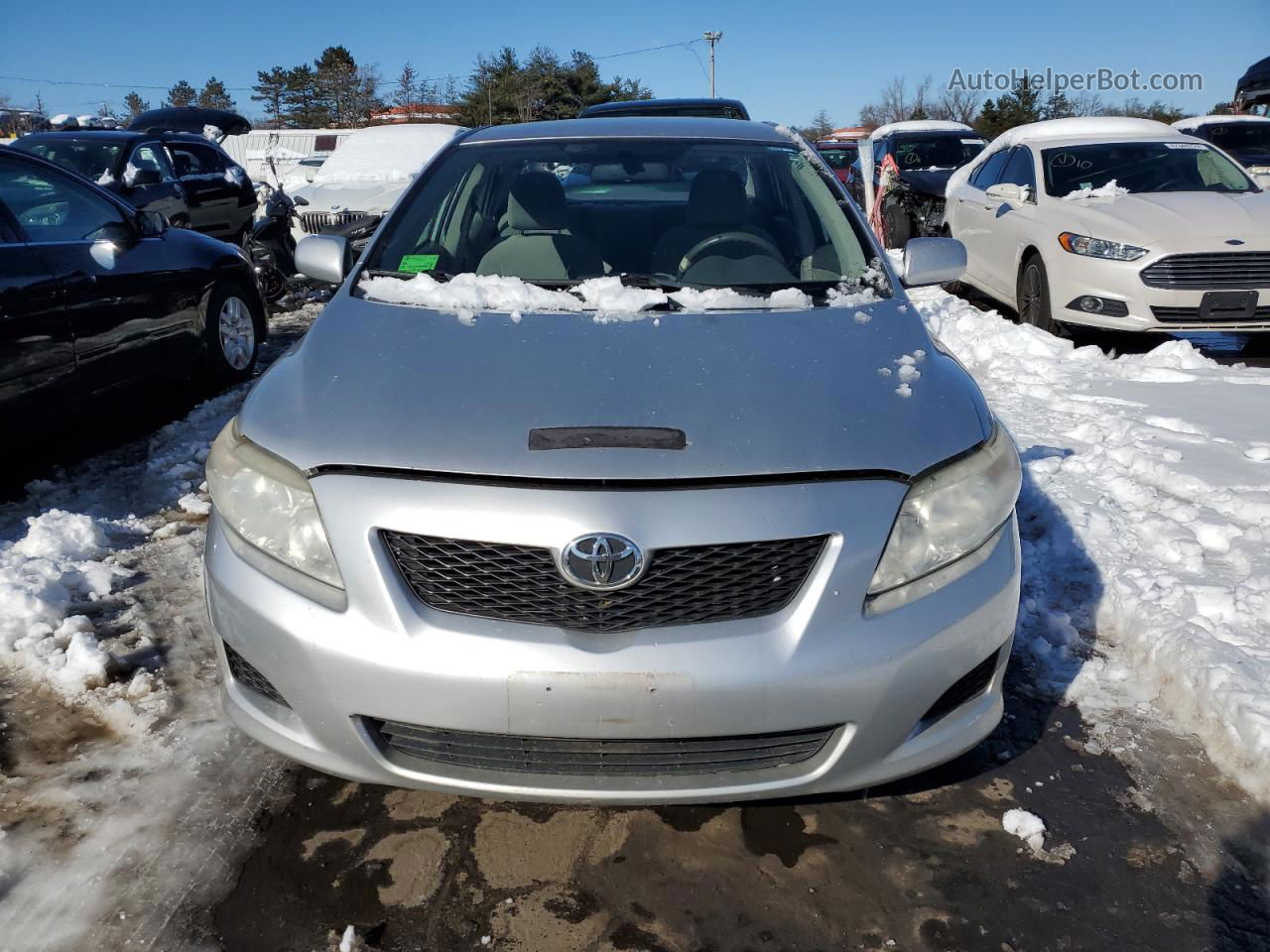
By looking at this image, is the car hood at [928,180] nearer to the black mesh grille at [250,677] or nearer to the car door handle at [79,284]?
the car door handle at [79,284]

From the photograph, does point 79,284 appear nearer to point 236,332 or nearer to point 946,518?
point 236,332

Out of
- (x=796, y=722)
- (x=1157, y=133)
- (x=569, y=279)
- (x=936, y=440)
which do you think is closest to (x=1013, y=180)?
(x=1157, y=133)

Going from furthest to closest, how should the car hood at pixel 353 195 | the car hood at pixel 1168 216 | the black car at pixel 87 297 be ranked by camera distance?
the car hood at pixel 353 195
the car hood at pixel 1168 216
the black car at pixel 87 297

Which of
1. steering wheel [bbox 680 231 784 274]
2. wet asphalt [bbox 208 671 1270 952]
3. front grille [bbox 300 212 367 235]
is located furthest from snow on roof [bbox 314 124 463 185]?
wet asphalt [bbox 208 671 1270 952]

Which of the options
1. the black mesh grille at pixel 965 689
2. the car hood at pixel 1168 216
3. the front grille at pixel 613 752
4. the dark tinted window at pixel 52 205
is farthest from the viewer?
the car hood at pixel 1168 216

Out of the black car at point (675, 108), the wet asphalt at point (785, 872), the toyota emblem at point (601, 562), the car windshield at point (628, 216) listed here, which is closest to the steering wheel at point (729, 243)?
the car windshield at point (628, 216)

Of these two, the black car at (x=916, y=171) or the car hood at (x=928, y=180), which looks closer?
the car hood at (x=928, y=180)

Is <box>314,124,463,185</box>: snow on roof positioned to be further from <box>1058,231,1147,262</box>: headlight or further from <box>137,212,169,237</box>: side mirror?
<box>1058,231,1147,262</box>: headlight

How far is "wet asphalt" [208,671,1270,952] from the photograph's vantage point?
6.83 feet

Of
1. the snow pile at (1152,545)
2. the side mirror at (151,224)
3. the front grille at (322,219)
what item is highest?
the side mirror at (151,224)

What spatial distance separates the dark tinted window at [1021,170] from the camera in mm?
8555

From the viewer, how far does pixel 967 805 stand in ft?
8.14

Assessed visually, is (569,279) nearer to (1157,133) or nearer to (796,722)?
(796,722)

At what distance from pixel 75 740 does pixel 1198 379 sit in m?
6.19
